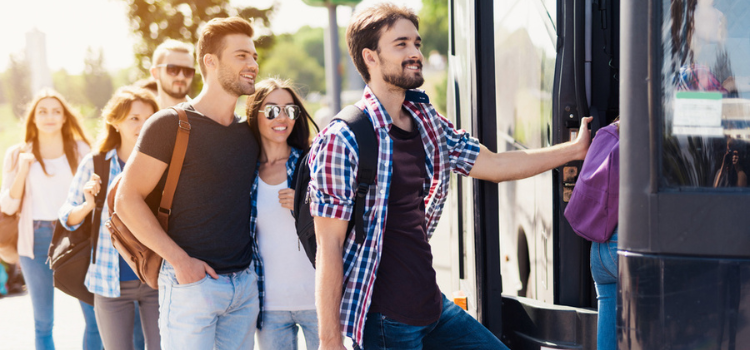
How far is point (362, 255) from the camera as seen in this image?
6.93 ft

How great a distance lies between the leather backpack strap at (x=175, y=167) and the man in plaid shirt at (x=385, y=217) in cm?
66

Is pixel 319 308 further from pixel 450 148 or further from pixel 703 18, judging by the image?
pixel 703 18

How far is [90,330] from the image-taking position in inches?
151

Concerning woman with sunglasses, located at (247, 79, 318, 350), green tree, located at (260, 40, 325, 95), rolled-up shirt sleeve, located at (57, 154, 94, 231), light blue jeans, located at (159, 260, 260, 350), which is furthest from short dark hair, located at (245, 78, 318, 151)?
green tree, located at (260, 40, 325, 95)

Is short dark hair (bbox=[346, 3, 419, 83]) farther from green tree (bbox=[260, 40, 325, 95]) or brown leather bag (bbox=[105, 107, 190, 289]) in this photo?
green tree (bbox=[260, 40, 325, 95])

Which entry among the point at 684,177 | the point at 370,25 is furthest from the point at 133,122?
the point at 684,177

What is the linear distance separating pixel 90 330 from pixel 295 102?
2.03 meters

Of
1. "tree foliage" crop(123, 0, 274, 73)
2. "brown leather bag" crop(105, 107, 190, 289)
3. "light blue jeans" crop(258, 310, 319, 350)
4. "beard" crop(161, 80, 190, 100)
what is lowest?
"light blue jeans" crop(258, 310, 319, 350)

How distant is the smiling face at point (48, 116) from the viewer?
4227 mm

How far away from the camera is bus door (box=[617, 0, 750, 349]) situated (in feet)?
5.53

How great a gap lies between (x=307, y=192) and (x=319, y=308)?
376mm

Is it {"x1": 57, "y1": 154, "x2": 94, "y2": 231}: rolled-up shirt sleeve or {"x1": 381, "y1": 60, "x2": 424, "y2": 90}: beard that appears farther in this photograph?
{"x1": 57, "y1": 154, "x2": 94, "y2": 231}: rolled-up shirt sleeve

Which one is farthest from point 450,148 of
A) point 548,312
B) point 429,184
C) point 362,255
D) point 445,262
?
point 445,262

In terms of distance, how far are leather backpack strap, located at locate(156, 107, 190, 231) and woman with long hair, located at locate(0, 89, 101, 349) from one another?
205 centimetres
